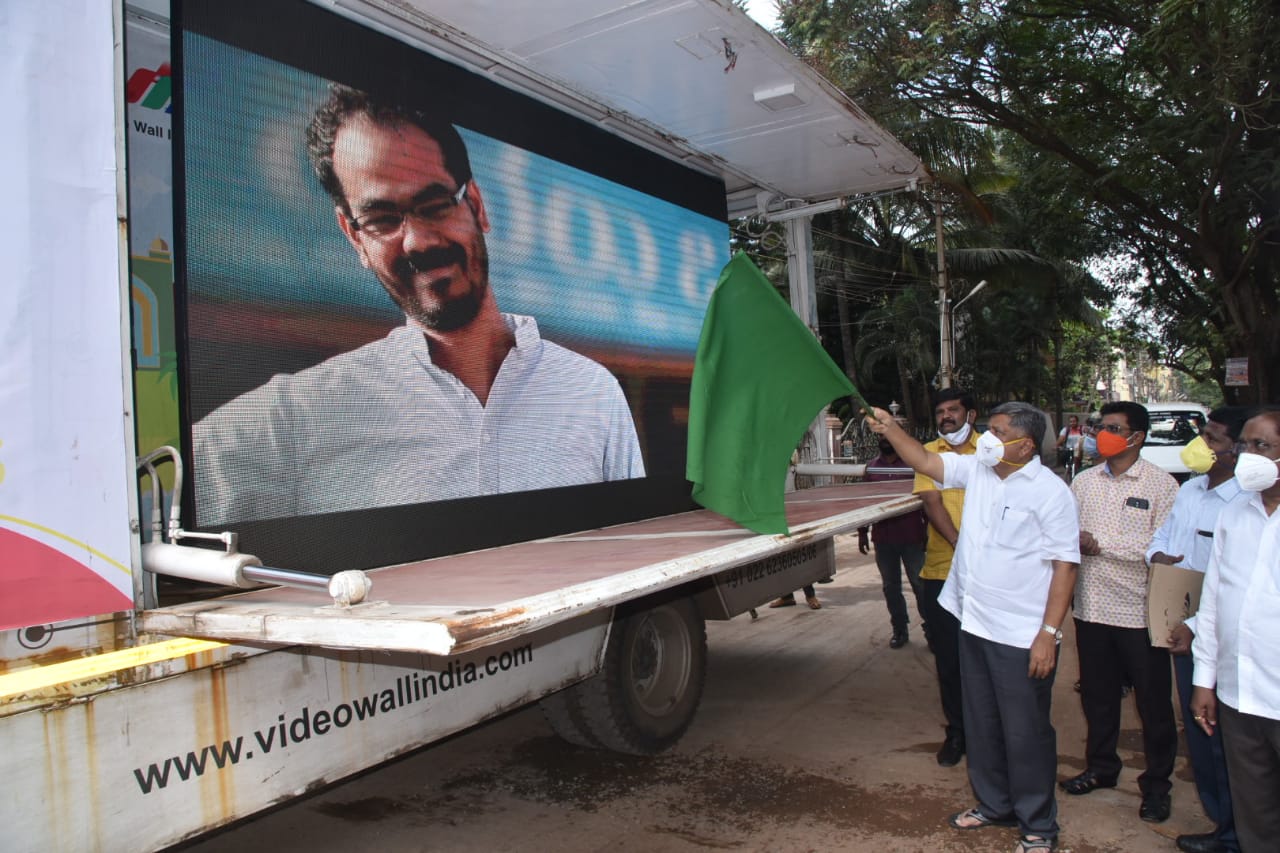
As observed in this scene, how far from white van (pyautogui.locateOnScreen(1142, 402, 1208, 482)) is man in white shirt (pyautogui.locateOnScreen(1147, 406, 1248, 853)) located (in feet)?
42.5

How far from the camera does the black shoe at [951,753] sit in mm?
4508

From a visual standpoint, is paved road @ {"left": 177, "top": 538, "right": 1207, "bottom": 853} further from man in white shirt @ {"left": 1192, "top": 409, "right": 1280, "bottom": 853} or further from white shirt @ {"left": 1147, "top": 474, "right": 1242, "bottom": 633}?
white shirt @ {"left": 1147, "top": 474, "right": 1242, "bottom": 633}

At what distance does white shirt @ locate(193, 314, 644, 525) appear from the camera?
3529 millimetres

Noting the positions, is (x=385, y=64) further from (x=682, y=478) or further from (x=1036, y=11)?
(x=1036, y=11)

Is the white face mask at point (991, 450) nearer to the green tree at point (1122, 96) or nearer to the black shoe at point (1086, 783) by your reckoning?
the black shoe at point (1086, 783)

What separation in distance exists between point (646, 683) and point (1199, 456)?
2.91 m

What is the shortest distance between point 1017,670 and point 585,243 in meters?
3.49

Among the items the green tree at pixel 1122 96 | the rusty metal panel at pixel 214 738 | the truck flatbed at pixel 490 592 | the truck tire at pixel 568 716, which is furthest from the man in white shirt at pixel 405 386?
the green tree at pixel 1122 96

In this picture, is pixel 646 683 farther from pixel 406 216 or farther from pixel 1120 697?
pixel 406 216

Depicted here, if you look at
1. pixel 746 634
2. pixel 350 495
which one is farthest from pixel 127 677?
pixel 746 634

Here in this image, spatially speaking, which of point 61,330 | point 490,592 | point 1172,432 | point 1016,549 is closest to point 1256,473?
point 1016,549

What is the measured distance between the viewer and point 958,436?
4656 mm

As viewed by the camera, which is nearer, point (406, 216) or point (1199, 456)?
point (1199, 456)

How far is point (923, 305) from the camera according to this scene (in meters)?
25.7
